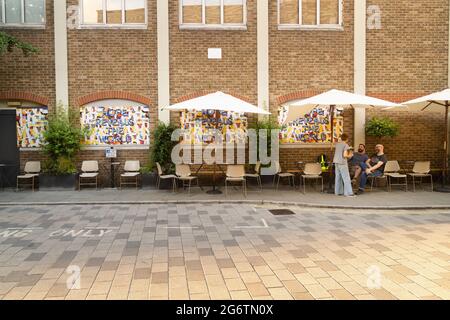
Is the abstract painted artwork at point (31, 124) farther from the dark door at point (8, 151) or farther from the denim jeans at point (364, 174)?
the denim jeans at point (364, 174)

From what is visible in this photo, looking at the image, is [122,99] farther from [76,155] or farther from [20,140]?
[20,140]

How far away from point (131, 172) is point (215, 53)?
14.4 feet

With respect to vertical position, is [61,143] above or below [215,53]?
below

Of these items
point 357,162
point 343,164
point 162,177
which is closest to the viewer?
point 343,164

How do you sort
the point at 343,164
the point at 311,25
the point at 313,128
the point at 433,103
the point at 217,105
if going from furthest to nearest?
the point at 313,128 → the point at 311,25 → the point at 433,103 → the point at 343,164 → the point at 217,105

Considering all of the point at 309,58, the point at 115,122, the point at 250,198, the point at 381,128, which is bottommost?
the point at 250,198

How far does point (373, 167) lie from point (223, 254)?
6.76 meters

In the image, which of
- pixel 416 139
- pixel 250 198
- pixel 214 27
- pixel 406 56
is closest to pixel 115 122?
pixel 214 27

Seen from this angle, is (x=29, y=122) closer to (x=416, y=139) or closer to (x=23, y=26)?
(x=23, y=26)

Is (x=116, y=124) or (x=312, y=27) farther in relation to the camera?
(x=312, y=27)

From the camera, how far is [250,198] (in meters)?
9.74

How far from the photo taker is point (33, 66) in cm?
1153
